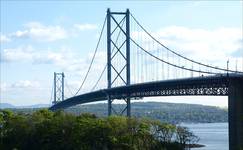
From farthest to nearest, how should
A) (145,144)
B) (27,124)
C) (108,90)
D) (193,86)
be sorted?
(108,90), (193,86), (27,124), (145,144)

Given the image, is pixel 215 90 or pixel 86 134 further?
pixel 215 90

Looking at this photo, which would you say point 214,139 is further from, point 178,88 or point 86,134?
point 86,134

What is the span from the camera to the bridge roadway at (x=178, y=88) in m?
53.9

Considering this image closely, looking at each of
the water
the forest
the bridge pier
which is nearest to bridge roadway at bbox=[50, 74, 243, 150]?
the bridge pier

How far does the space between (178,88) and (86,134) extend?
48.1 feet

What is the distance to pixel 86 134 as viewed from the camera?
1950 inches

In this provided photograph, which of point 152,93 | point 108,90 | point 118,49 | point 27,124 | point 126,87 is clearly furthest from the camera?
point 118,49

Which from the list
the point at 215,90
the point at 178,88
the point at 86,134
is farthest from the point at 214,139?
the point at 86,134

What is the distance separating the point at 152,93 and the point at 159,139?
51.5 ft

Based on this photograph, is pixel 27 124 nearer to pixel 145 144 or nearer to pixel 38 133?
pixel 38 133

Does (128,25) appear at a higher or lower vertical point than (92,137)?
higher

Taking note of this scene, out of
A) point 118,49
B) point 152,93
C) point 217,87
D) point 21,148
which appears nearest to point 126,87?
point 152,93

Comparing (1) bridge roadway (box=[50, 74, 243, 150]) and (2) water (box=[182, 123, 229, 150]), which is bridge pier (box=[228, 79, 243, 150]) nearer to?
(1) bridge roadway (box=[50, 74, 243, 150])

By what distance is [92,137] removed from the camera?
49.6m
